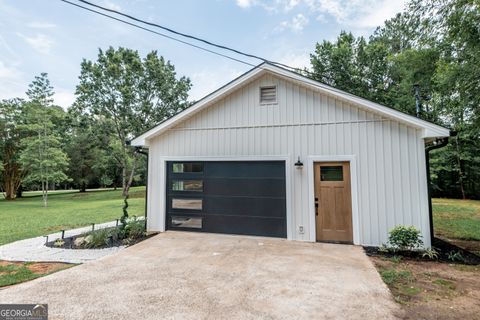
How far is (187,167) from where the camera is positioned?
24.5 feet

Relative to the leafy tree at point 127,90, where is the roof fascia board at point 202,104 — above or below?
below

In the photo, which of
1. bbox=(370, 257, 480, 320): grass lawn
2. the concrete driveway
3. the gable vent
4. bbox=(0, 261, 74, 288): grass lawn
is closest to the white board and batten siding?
the gable vent

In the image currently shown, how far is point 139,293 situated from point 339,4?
11.3 m

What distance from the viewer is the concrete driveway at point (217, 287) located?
2994 millimetres

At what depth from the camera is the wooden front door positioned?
6102 millimetres

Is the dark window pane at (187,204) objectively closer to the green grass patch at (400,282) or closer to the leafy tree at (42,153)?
the green grass patch at (400,282)

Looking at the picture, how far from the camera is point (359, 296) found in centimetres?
337

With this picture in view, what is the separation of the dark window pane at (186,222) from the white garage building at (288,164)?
34 millimetres

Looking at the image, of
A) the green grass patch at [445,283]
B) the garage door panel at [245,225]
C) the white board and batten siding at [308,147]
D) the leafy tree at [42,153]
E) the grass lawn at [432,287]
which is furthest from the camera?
the leafy tree at [42,153]

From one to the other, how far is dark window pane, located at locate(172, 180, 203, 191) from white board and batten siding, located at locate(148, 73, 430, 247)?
393 mm

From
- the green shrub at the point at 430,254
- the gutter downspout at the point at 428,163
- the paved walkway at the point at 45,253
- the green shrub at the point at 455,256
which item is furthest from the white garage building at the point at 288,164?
the paved walkway at the point at 45,253

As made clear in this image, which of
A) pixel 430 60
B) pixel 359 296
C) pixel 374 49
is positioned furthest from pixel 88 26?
pixel 374 49

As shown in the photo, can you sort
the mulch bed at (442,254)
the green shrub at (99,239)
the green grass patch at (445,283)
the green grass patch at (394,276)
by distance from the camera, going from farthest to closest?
the green shrub at (99,239) → the mulch bed at (442,254) → the green grass patch at (394,276) → the green grass patch at (445,283)

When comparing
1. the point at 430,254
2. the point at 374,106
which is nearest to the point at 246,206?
the point at 374,106
